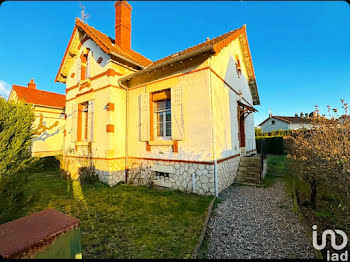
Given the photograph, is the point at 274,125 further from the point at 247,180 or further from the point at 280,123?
the point at 247,180

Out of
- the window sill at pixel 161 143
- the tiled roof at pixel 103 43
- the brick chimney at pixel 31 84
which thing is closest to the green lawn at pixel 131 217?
the window sill at pixel 161 143

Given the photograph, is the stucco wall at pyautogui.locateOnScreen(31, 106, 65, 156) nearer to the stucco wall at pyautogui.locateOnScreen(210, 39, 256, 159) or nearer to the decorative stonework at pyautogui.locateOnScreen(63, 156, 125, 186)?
the decorative stonework at pyautogui.locateOnScreen(63, 156, 125, 186)

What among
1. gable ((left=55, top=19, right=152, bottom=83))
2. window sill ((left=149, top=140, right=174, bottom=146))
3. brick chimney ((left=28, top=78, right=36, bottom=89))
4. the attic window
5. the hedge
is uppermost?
brick chimney ((left=28, top=78, right=36, bottom=89))

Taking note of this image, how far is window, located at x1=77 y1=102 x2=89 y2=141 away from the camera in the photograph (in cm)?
898

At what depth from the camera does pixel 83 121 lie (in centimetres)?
922

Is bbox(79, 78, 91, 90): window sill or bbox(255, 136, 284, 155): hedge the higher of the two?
bbox(79, 78, 91, 90): window sill

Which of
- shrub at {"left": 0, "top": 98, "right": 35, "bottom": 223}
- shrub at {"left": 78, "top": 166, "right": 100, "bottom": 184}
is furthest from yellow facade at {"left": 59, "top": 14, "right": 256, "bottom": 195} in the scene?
shrub at {"left": 0, "top": 98, "right": 35, "bottom": 223}

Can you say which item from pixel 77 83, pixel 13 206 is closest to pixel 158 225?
pixel 13 206

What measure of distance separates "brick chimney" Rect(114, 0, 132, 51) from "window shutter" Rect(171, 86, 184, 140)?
5127 millimetres

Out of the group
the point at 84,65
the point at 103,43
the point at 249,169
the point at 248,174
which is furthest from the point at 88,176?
the point at 249,169

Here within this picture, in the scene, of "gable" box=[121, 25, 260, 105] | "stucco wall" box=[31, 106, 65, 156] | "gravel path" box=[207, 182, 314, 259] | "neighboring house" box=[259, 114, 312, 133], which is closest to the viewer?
"gravel path" box=[207, 182, 314, 259]

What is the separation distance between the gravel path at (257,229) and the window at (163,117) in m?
3.28

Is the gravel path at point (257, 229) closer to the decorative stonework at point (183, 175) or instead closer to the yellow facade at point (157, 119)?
the decorative stonework at point (183, 175)

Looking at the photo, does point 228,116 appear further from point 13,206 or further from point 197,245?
point 13,206
